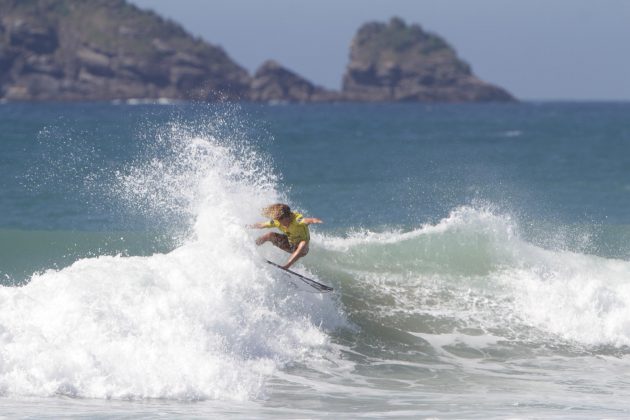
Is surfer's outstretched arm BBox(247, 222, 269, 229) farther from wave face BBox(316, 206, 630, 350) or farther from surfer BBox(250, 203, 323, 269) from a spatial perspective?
wave face BBox(316, 206, 630, 350)

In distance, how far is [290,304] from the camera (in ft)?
51.2

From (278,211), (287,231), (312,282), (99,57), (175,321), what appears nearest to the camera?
(175,321)

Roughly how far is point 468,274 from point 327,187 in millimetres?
12228

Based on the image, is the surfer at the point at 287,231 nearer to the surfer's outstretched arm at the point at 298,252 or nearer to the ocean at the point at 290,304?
the surfer's outstretched arm at the point at 298,252

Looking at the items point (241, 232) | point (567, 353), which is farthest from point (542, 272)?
point (241, 232)

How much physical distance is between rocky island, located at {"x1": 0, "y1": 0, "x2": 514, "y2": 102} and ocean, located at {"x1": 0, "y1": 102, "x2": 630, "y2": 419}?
381ft

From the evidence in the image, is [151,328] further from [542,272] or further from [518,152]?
[518,152]

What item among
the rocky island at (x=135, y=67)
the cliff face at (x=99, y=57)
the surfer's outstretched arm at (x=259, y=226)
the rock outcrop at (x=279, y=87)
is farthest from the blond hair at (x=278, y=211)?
the rock outcrop at (x=279, y=87)

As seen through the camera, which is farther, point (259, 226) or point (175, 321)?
point (259, 226)

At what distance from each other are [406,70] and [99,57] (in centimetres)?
5515

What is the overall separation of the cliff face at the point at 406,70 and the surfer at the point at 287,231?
161049 millimetres

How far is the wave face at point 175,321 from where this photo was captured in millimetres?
12734

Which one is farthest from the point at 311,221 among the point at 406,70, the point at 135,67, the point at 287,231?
the point at 406,70

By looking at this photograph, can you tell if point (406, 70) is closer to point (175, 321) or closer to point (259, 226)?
point (259, 226)
